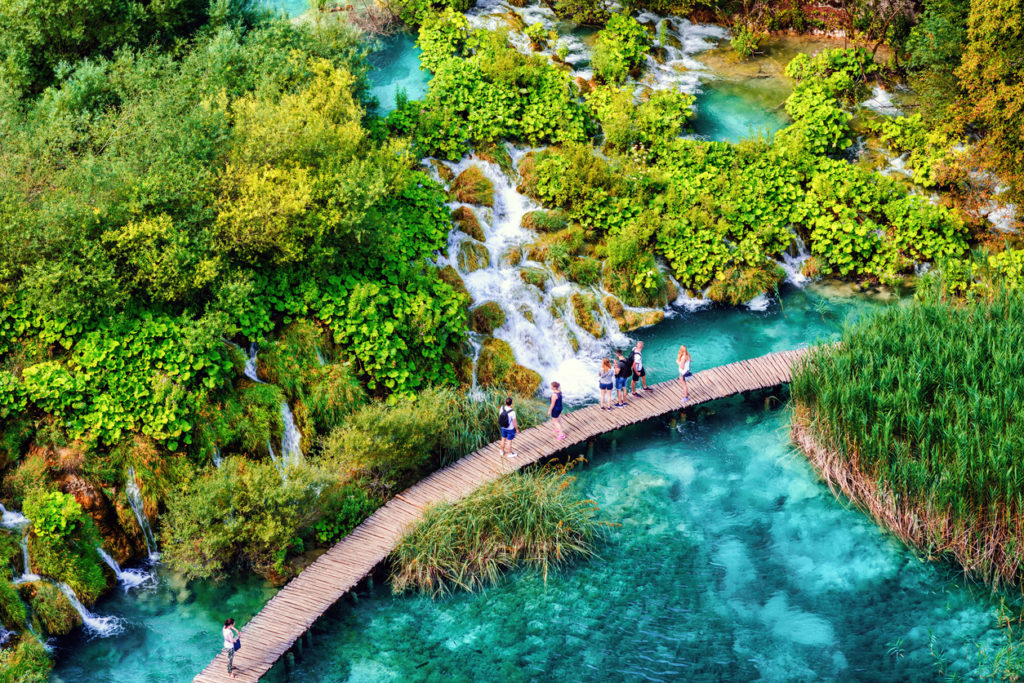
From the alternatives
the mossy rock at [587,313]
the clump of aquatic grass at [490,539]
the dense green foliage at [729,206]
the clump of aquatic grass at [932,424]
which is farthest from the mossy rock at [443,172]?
the clump of aquatic grass at [932,424]

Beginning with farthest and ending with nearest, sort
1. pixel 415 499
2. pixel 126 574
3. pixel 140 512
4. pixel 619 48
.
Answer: pixel 619 48 → pixel 415 499 → pixel 140 512 → pixel 126 574

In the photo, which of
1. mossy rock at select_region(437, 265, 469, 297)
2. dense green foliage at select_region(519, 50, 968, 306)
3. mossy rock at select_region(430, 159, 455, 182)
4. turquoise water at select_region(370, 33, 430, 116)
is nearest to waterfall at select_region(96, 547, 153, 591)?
mossy rock at select_region(437, 265, 469, 297)

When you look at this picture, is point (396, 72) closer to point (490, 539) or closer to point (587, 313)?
point (587, 313)

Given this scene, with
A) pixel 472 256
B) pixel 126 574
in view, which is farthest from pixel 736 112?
pixel 126 574

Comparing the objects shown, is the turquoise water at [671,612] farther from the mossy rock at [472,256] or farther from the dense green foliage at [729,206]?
the mossy rock at [472,256]

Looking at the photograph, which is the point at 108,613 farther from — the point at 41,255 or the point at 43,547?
the point at 41,255

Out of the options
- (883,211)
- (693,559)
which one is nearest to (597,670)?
(693,559)
